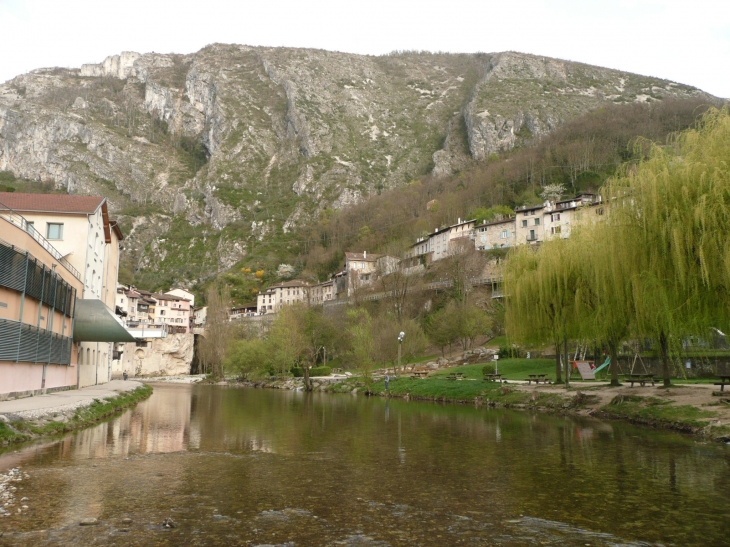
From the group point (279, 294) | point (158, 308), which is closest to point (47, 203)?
point (158, 308)

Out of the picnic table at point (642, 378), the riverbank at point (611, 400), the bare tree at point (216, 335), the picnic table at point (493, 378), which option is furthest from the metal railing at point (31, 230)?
the bare tree at point (216, 335)

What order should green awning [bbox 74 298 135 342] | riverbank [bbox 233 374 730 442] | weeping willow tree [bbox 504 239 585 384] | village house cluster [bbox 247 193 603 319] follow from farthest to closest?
village house cluster [bbox 247 193 603 319]
green awning [bbox 74 298 135 342]
weeping willow tree [bbox 504 239 585 384]
riverbank [bbox 233 374 730 442]

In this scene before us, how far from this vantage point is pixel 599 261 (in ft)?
76.4

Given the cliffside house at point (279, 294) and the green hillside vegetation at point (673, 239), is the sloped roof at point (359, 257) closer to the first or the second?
the cliffside house at point (279, 294)

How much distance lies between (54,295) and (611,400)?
28.6 meters

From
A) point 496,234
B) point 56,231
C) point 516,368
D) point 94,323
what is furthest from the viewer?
point 496,234

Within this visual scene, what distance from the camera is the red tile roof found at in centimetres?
3678

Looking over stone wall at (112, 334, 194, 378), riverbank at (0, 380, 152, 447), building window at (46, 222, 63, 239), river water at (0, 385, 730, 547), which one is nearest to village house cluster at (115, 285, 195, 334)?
stone wall at (112, 334, 194, 378)

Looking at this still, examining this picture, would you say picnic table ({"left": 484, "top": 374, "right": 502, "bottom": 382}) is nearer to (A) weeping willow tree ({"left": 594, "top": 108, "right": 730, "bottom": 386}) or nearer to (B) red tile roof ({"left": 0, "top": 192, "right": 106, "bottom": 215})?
(A) weeping willow tree ({"left": 594, "top": 108, "right": 730, "bottom": 386})

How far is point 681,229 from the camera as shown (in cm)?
1667

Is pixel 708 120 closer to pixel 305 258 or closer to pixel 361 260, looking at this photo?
pixel 361 260

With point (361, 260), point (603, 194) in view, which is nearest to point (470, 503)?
→ point (603, 194)

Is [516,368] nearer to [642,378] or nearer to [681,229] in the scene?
[642,378]

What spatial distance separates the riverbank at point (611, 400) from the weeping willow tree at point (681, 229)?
2780 millimetres
